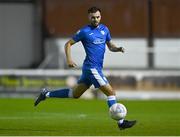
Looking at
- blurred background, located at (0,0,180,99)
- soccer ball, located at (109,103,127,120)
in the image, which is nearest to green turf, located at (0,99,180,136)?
soccer ball, located at (109,103,127,120)

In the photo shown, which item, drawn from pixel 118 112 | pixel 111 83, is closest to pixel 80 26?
pixel 111 83

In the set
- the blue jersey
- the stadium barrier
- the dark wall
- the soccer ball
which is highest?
the blue jersey

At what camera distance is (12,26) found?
1389 inches

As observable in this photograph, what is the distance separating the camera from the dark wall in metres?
35.1

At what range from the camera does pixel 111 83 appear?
27.7 metres

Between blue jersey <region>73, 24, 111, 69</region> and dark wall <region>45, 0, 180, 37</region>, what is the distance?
66.8ft

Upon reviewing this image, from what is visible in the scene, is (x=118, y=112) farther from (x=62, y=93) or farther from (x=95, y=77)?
(x=62, y=93)

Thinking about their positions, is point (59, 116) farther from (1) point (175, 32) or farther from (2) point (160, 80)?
(1) point (175, 32)

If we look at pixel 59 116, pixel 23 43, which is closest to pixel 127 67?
pixel 23 43

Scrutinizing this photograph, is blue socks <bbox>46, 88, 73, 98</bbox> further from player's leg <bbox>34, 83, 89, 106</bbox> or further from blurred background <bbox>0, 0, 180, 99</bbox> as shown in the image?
blurred background <bbox>0, 0, 180, 99</bbox>

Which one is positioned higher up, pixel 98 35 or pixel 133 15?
pixel 98 35

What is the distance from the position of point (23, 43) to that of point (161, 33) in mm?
6101

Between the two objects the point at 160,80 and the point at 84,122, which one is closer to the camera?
the point at 84,122

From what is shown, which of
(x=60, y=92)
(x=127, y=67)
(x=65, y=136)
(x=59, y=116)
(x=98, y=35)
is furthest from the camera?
(x=127, y=67)
